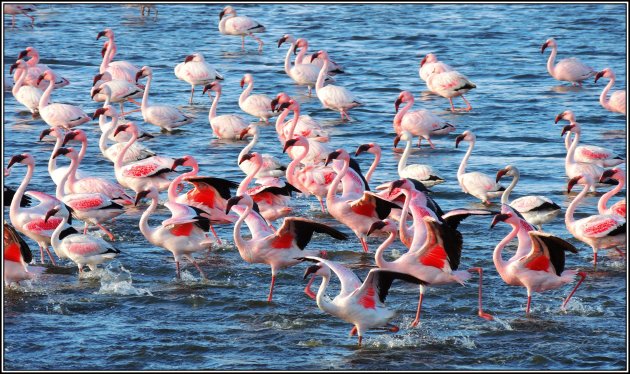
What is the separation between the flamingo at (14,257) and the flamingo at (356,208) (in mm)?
2917

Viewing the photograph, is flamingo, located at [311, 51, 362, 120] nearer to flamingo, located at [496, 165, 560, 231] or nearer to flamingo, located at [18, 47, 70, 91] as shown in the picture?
flamingo, located at [18, 47, 70, 91]

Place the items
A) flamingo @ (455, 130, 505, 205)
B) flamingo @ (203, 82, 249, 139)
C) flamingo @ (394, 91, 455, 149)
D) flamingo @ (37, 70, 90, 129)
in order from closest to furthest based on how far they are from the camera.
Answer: flamingo @ (455, 130, 505, 205) < flamingo @ (394, 91, 455, 149) < flamingo @ (203, 82, 249, 139) < flamingo @ (37, 70, 90, 129)

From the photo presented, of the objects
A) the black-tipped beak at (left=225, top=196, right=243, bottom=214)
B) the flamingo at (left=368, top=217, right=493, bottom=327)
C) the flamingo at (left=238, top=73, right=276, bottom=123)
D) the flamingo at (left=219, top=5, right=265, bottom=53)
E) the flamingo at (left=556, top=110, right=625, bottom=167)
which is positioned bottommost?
the flamingo at (left=219, top=5, right=265, bottom=53)

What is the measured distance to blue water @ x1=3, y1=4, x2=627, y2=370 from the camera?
795 centimetres

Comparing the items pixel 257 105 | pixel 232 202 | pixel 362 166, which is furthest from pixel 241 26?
pixel 232 202

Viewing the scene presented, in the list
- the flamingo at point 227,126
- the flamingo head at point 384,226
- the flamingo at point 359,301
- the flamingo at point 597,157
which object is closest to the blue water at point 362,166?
the flamingo at point 227,126

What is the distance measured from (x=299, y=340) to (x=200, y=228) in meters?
1.91

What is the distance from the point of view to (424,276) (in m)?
8.61

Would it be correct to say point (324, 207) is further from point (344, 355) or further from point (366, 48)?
point (366, 48)

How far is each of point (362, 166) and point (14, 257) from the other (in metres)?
5.75

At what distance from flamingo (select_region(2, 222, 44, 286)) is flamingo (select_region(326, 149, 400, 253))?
292 centimetres

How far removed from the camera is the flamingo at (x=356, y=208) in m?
9.97

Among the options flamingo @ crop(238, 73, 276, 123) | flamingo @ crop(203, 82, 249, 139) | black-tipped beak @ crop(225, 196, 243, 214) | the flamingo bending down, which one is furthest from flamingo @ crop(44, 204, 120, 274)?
Result: flamingo @ crop(238, 73, 276, 123)

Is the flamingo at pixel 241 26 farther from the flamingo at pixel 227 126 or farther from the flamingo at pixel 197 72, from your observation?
the flamingo at pixel 227 126
